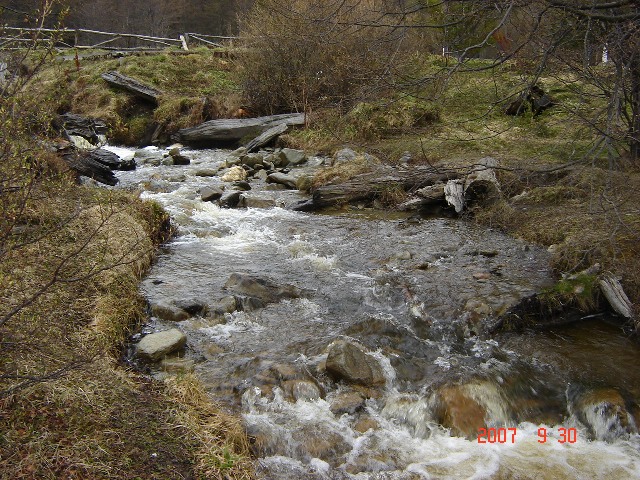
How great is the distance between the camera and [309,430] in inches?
154

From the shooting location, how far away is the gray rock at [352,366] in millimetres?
4457

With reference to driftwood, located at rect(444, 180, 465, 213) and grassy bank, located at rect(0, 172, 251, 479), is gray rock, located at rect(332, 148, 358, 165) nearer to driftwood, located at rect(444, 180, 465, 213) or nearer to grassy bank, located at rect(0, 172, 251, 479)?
driftwood, located at rect(444, 180, 465, 213)

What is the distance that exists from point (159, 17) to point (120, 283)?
Answer: 34.7 metres

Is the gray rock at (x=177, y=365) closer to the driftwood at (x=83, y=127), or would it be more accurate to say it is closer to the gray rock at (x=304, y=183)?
the gray rock at (x=304, y=183)

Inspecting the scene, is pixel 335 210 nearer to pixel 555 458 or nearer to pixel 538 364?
pixel 538 364

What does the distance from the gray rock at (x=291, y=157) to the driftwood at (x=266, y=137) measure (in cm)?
143

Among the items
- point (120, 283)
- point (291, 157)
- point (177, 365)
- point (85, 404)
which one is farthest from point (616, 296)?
point (291, 157)

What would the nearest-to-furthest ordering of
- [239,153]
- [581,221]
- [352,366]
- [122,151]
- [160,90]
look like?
[352,366] → [581,221] → [239,153] → [122,151] → [160,90]

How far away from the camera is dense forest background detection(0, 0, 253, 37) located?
1314 inches

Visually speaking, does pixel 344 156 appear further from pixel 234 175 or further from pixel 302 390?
pixel 302 390

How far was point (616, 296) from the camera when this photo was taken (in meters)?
5.33

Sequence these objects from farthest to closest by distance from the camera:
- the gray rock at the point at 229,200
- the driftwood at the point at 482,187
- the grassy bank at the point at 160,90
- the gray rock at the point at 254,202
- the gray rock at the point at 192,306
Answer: the grassy bank at the point at 160,90 < the gray rock at the point at 254,202 < the gray rock at the point at 229,200 < the driftwood at the point at 482,187 < the gray rock at the point at 192,306

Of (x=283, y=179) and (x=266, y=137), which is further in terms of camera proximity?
(x=266, y=137)

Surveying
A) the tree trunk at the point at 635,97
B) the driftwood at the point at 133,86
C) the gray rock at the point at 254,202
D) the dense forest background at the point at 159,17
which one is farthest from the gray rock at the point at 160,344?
the dense forest background at the point at 159,17
